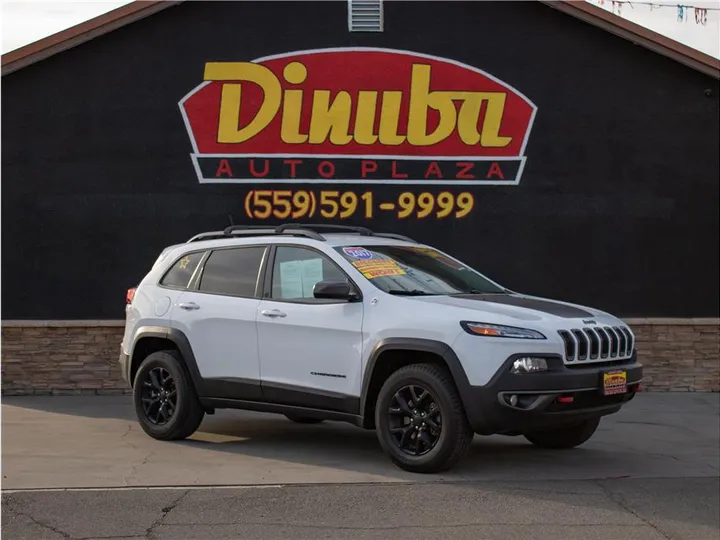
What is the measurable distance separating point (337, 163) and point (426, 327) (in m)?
6.06

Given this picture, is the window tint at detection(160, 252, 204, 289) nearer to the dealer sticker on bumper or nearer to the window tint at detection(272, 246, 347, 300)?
the window tint at detection(272, 246, 347, 300)

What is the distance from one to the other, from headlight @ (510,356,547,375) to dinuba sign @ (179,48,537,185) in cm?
633

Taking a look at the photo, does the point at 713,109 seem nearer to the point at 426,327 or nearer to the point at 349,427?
the point at 349,427

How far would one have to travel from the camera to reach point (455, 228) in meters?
13.9

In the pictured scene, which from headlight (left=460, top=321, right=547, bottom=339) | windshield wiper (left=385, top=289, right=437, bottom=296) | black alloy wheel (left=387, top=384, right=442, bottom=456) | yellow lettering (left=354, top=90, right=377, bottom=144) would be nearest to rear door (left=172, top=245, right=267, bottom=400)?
windshield wiper (left=385, top=289, right=437, bottom=296)

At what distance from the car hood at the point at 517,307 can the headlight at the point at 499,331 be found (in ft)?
0.41

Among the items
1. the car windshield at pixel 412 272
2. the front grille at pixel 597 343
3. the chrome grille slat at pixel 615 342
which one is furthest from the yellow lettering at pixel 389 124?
the chrome grille slat at pixel 615 342

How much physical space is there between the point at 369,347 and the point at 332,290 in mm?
524

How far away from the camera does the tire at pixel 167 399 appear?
955 cm

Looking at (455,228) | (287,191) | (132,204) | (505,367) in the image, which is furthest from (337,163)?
(505,367)

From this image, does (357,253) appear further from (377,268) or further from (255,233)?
(255,233)

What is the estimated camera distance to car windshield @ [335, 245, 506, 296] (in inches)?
343

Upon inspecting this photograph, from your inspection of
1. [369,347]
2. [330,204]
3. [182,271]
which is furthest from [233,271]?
[330,204]

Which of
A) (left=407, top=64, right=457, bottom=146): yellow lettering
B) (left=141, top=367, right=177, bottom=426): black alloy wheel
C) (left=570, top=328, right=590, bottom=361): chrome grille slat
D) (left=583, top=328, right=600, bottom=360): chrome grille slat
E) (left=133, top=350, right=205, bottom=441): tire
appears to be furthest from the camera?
(left=407, top=64, right=457, bottom=146): yellow lettering
